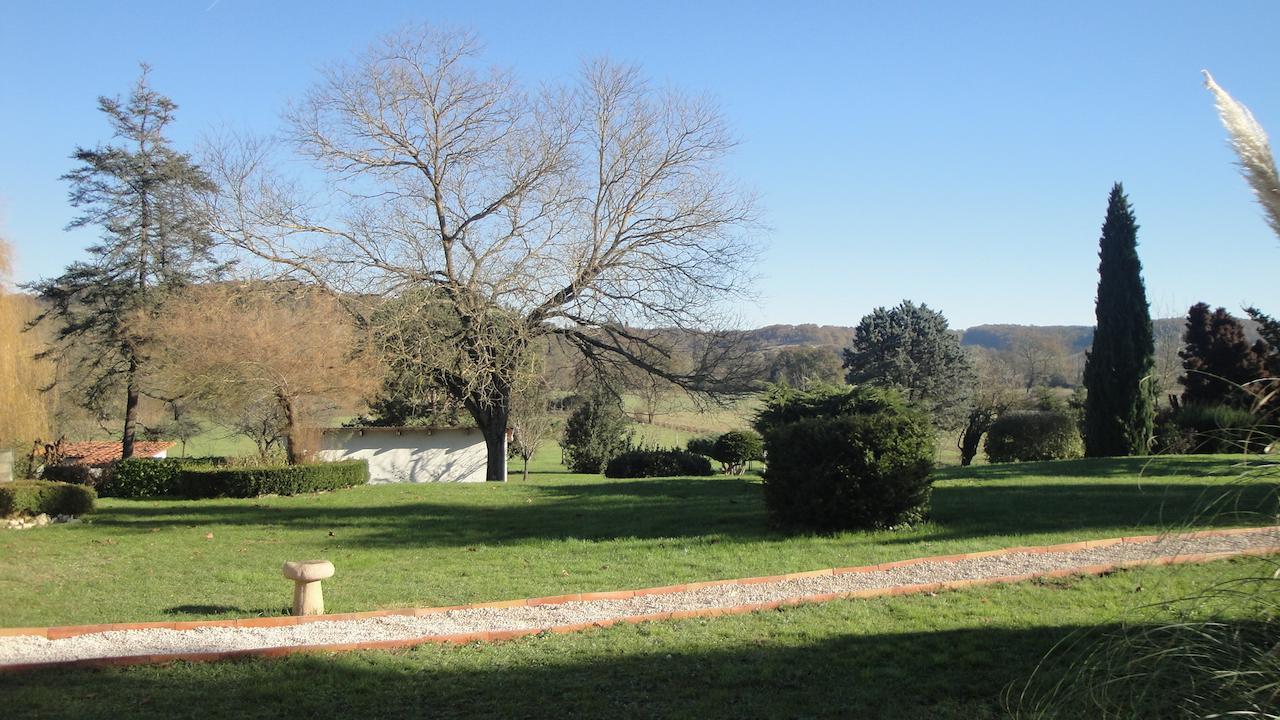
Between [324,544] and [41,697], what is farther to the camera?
[324,544]

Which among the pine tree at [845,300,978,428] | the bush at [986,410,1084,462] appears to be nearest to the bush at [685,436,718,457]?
the pine tree at [845,300,978,428]

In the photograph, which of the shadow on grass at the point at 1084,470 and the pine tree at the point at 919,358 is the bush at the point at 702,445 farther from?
the shadow on grass at the point at 1084,470

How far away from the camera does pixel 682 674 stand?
529cm

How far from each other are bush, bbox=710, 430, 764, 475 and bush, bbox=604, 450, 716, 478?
432 centimetres

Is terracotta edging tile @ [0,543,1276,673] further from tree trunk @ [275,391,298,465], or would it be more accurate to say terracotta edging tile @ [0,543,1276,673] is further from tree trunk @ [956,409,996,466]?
tree trunk @ [956,409,996,466]

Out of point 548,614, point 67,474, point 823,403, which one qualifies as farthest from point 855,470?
point 67,474

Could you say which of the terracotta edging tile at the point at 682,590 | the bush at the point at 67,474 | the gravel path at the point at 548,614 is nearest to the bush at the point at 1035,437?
the gravel path at the point at 548,614

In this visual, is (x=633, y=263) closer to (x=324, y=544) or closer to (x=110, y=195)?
(x=324, y=544)

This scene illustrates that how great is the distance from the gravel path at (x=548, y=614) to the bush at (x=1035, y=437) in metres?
18.6

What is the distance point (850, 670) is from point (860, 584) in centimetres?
260

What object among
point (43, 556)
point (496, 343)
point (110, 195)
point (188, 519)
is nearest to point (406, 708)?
point (43, 556)

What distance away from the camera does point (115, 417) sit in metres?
31.8

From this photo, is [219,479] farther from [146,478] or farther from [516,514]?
[516,514]

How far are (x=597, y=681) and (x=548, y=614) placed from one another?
1.96 meters
